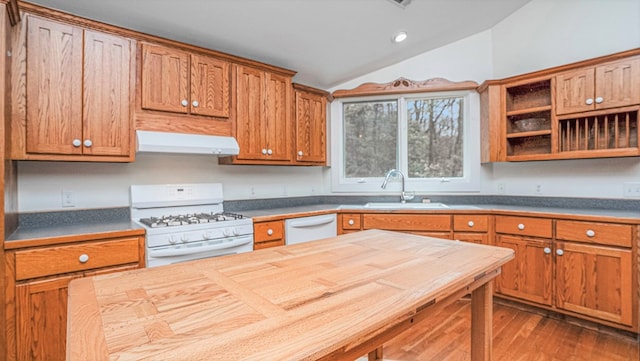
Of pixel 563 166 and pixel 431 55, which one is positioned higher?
pixel 431 55

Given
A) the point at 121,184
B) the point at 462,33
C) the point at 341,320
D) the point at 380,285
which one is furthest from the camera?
the point at 462,33

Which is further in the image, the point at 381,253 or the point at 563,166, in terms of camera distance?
the point at 563,166

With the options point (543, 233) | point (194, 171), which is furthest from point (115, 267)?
point (543, 233)

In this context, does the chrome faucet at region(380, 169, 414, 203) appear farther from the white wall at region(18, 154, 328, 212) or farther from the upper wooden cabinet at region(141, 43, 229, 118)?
the upper wooden cabinet at region(141, 43, 229, 118)

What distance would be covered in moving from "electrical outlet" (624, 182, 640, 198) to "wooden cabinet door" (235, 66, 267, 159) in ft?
10.2

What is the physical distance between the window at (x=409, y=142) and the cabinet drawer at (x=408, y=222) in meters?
0.69

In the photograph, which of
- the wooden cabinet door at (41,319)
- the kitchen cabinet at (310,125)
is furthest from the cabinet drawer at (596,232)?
the wooden cabinet door at (41,319)

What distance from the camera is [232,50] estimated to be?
2.85 metres

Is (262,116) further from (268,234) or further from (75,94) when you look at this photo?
(75,94)

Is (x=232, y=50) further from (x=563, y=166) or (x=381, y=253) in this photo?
(x=563, y=166)

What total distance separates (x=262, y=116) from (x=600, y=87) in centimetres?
282

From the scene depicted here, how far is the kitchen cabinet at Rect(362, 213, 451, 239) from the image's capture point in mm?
2916

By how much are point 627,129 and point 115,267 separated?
384 cm

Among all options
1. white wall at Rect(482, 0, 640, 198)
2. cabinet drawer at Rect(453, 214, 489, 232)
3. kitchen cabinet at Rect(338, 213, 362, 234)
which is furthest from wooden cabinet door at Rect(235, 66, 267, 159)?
white wall at Rect(482, 0, 640, 198)
